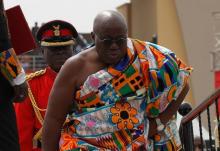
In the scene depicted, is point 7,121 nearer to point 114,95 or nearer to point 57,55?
point 114,95

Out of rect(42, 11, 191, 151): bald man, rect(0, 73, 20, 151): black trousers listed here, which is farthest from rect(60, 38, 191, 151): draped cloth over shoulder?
rect(0, 73, 20, 151): black trousers

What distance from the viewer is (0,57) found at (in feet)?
16.1

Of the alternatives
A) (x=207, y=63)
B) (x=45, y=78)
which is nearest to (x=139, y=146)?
(x=45, y=78)

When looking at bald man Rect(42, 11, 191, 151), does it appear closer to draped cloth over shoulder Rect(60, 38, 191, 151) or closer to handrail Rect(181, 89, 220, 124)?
draped cloth over shoulder Rect(60, 38, 191, 151)

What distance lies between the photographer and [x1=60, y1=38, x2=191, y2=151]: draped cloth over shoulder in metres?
4.60

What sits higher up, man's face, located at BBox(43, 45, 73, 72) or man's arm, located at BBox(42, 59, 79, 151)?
man's arm, located at BBox(42, 59, 79, 151)

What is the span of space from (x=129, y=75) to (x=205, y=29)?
89.6 feet

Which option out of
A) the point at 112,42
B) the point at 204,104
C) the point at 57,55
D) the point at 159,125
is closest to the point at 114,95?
the point at 112,42

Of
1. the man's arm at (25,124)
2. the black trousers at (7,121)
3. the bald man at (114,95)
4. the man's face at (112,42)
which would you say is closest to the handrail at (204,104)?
the man's arm at (25,124)

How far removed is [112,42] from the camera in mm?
4621

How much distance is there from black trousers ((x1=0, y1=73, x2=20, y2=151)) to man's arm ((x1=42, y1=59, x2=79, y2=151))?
0.61ft

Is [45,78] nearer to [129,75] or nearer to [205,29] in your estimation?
[129,75]

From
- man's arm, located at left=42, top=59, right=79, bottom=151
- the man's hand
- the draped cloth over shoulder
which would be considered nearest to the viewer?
the draped cloth over shoulder

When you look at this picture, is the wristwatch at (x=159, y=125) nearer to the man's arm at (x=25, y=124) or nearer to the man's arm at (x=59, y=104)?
the man's arm at (x=59, y=104)
